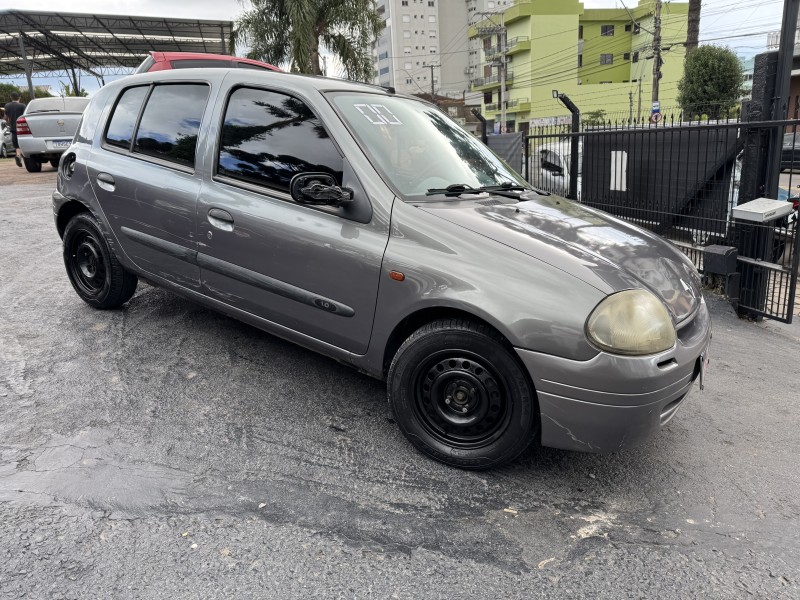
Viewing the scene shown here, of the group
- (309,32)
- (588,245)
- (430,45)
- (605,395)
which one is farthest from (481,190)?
(430,45)

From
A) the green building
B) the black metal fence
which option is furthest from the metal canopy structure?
the green building

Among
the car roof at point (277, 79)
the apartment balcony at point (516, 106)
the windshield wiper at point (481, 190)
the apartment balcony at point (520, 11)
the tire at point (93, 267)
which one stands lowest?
the tire at point (93, 267)

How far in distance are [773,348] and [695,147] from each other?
2.24m

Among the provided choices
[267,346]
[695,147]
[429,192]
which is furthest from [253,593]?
[695,147]

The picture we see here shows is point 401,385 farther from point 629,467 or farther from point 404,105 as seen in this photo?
point 404,105

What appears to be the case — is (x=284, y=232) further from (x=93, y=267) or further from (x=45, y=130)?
(x=45, y=130)

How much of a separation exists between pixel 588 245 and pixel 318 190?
1293 mm

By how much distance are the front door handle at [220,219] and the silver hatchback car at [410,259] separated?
0.01 meters

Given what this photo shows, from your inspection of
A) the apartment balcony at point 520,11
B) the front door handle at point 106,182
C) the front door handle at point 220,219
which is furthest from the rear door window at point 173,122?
the apartment balcony at point 520,11

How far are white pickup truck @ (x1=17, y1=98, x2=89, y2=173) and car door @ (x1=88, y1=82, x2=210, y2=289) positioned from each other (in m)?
11.0

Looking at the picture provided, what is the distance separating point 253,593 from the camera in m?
2.09

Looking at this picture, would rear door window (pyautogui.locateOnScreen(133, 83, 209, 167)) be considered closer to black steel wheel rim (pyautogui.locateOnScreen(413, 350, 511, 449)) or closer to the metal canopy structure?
black steel wheel rim (pyautogui.locateOnScreen(413, 350, 511, 449))

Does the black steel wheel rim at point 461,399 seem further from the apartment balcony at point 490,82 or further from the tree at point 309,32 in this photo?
the apartment balcony at point 490,82

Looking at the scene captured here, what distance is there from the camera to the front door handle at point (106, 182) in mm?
4155
